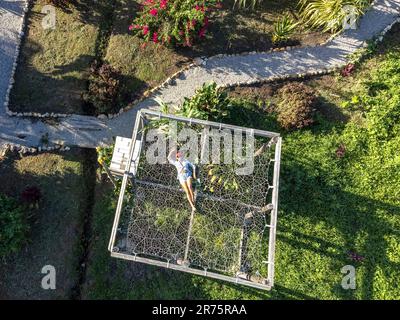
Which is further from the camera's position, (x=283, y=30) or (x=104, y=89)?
(x=283, y=30)

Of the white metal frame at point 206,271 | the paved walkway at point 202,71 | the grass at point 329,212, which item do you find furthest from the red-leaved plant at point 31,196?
the white metal frame at point 206,271

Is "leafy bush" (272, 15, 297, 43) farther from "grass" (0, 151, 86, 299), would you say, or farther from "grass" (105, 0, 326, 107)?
"grass" (0, 151, 86, 299)

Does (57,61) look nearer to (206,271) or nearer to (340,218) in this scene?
(206,271)

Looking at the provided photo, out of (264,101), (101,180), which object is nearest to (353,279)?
(264,101)

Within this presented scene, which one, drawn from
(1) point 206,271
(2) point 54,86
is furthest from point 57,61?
(1) point 206,271

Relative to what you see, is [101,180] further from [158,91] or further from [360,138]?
[360,138]

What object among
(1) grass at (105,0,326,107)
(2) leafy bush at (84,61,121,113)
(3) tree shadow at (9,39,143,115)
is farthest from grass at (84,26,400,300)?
(3) tree shadow at (9,39,143,115)
